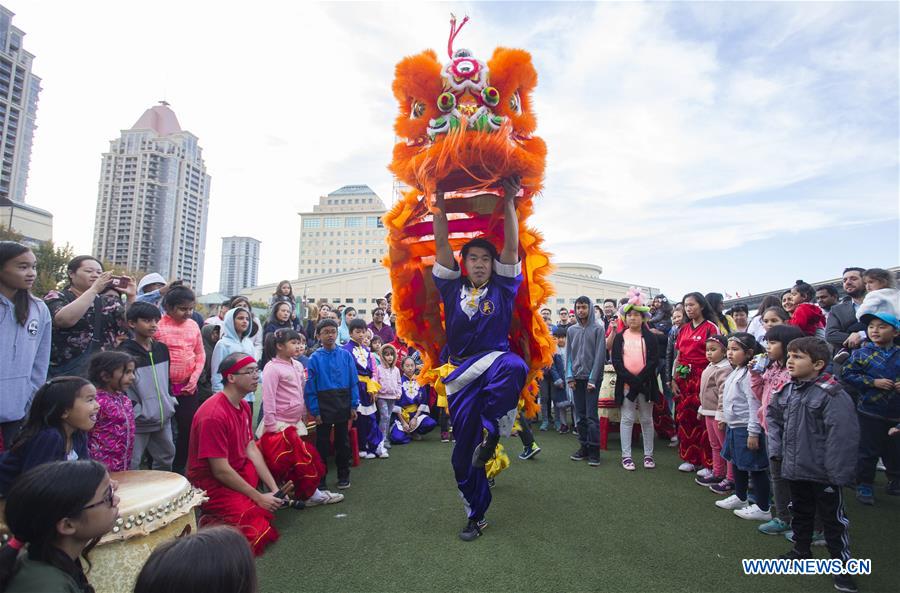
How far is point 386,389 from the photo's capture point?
5805 millimetres

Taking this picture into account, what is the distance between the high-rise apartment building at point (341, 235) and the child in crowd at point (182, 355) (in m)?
80.8

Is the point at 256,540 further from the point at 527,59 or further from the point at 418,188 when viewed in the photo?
the point at 527,59

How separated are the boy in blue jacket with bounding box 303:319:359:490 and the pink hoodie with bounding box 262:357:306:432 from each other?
0.81 feet

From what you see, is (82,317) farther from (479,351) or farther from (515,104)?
(515,104)

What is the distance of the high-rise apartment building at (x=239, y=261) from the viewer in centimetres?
8812

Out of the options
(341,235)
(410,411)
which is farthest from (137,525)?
(341,235)

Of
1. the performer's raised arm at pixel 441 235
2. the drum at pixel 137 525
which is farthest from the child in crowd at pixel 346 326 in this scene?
the drum at pixel 137 525

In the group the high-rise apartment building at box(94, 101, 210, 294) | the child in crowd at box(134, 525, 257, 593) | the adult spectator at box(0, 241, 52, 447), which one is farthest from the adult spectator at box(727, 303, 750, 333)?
the high-rise apartment building at box(94, 101, 210, 294)

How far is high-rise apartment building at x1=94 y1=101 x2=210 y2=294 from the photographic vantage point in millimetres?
47969

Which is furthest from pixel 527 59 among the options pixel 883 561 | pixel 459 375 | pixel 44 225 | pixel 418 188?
pixel 44 225

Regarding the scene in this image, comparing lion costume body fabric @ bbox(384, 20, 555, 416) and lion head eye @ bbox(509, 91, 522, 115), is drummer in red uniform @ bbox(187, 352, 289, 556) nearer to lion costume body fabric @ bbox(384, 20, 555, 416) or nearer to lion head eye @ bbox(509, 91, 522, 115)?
lion costume body fabric @ bbox(384, 20, 555, 416)

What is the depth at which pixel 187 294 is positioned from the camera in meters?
3.95

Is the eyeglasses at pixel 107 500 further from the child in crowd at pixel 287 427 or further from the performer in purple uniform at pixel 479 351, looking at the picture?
the child in crowd at pixel 287 427

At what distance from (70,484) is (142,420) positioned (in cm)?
216
